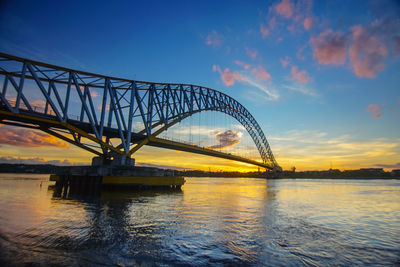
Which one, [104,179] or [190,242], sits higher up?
[104,179]

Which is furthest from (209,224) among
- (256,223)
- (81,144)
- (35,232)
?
(81,144)

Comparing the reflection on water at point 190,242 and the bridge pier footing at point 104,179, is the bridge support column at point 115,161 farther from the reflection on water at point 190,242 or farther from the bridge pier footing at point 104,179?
the reflection on water at point 190,242

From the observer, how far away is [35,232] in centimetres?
771

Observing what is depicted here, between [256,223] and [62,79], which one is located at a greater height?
[62,79]

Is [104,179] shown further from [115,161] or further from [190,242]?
[190,242]

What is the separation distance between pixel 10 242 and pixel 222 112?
6265 centimetres

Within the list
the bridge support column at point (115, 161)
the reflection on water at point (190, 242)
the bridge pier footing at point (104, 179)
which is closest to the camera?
the reflection on water at point (190, 242)

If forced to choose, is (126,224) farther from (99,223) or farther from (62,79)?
(62,79)

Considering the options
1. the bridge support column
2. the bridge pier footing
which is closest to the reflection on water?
the bridge pier footing

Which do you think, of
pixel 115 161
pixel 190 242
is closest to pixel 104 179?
pixel 115 161

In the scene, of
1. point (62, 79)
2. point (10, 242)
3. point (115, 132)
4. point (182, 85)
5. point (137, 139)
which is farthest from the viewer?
point (182, 85)

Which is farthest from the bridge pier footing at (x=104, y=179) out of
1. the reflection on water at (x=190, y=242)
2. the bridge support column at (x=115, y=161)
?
the reflection on water at (x=190, y=242)

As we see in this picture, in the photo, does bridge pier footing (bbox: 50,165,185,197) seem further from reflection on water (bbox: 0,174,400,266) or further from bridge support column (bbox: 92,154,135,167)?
reflection on water (bbox: 0,174,400,266)

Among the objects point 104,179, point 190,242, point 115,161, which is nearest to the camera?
point 190,242
